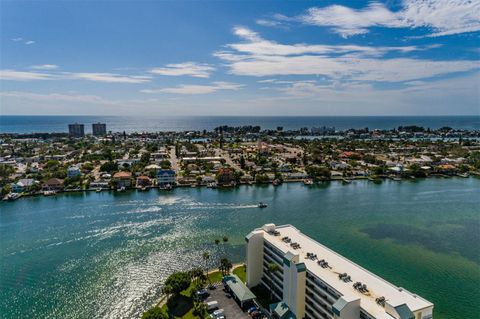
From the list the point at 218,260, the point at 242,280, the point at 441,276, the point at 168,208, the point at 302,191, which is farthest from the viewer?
the point at 302,191

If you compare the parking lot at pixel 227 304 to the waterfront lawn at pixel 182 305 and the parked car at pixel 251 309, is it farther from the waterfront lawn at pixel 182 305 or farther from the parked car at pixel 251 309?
the waterfront lawn at pixel 182 305

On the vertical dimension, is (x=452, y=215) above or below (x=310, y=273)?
below

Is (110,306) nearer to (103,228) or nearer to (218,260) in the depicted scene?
(218,260)

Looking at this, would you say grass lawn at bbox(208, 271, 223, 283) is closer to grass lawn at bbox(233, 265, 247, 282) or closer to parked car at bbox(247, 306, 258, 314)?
grass lawn at bbox(233, 265, 247, 282)

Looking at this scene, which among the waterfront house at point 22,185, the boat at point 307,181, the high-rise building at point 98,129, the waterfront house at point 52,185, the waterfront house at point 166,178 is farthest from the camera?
the high-rise building at point 98,129

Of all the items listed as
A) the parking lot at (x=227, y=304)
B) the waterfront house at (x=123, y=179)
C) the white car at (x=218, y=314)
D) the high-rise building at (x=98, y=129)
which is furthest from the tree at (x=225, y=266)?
the high-rise building at (x=98, y=129)

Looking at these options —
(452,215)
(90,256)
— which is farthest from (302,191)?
(90,256)

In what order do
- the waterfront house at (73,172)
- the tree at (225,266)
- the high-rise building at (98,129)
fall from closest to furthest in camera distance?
1. the tree at (225,266)
2. the waterfront house at (73,172)
3. the high-rise building at (98,129)
